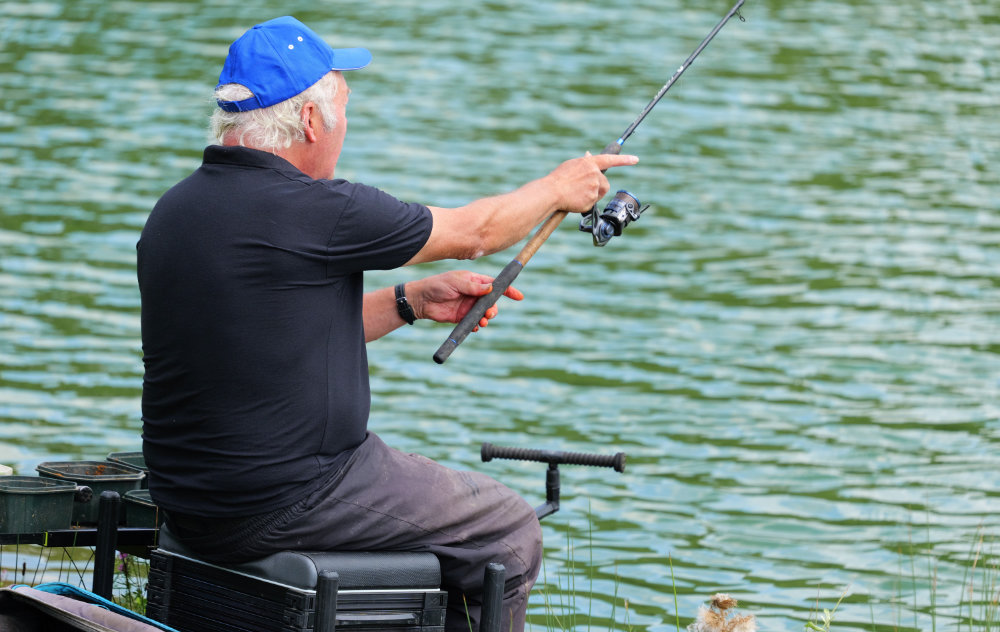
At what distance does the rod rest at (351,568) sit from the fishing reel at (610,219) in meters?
1.06

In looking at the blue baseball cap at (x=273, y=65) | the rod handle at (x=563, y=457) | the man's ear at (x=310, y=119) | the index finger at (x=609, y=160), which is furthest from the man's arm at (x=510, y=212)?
the rod handle at (x=563, y=457)

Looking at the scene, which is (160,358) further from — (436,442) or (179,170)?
(179,170)

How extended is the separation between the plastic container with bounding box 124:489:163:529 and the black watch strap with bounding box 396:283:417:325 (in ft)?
2.73

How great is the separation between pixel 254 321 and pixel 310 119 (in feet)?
1.68

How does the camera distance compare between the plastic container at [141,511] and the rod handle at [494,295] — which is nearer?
the rod handle at [494,295]

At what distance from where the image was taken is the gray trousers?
131 inches

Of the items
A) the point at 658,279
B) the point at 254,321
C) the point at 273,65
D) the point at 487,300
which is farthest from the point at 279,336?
the point at 658,279

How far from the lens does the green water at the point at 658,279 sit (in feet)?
21.3

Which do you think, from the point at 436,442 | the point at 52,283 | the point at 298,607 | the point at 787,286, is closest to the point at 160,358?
the point at 298,607

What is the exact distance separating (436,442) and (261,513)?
12.9 ft

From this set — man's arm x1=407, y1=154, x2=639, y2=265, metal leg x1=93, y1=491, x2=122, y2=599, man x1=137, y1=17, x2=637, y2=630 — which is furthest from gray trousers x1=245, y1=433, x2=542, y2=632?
metal leg x1=93, y1=491, x2=122, y2=599

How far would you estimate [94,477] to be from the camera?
Result: 4039 mm

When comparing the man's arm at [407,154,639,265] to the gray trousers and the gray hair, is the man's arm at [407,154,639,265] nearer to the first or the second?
the gray hair

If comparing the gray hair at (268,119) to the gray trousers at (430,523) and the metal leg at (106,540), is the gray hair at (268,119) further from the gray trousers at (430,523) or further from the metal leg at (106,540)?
the metal leg at (106,540)
